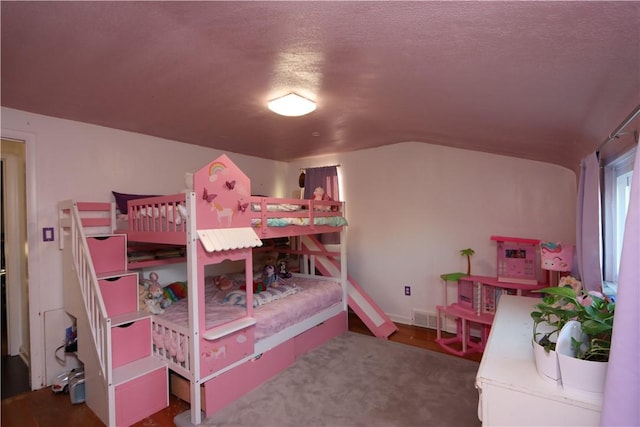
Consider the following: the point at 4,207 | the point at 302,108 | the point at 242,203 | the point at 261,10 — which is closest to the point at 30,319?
the point at 4,207

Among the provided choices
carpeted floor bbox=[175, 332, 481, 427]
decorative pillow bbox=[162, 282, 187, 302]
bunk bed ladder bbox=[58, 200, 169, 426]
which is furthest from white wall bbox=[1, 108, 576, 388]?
carpeted floor bbox=[175, 332, 481, 427]

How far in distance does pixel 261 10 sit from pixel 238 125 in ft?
6.12

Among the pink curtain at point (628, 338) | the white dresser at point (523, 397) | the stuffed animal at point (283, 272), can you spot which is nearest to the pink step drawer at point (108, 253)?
the stuffed animal at point (283, 272)

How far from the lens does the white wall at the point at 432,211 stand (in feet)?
10.6

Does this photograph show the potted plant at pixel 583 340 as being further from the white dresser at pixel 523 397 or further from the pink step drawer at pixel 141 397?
the pink step drawer at pixel 141 397

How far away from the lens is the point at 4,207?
3105mm

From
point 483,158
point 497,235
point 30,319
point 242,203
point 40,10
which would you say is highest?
point 40,10

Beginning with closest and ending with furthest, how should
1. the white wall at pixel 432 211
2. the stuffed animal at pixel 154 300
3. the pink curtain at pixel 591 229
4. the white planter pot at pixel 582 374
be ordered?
the white planter pot at pixel 582 374 → the pink curtain at pixel 591 229 → the stuffed animal at pixel 154 300 → the white wall at pixel 432 211

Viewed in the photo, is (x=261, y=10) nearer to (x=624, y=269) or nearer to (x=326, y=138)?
(x=624, y=269)

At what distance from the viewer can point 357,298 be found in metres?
3.90

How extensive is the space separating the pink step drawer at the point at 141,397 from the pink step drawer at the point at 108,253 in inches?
38.1

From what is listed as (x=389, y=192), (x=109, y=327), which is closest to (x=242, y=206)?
(x=109, y=327)

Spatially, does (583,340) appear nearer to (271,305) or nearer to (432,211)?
(271,305)

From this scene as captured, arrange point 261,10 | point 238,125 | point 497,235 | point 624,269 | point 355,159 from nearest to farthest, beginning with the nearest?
1. point 624,269
2. point 261,10
3. point 238,125
4. point 497,235
5. point 355,159
